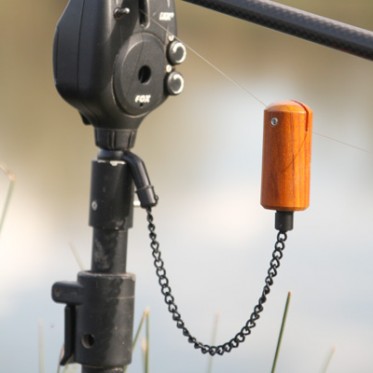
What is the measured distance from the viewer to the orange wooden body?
1.22 metres

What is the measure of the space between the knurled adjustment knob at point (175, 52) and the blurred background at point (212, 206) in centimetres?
96

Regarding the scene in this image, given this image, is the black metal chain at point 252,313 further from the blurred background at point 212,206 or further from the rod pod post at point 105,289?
the blurred background at point 212,206

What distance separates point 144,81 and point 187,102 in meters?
4.23

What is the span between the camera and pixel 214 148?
478 centimetres

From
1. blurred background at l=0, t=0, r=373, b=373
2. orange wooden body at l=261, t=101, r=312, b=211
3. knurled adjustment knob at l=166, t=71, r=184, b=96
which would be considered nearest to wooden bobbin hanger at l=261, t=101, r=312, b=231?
orange wooden body at l=261, t=101, r=312, b=211

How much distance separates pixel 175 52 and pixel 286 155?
7.2 inches

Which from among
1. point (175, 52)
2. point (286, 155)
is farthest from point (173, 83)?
point (286, 155)

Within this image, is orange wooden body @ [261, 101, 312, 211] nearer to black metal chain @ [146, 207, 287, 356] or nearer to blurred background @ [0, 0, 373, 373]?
black metal chain @ [146, 207, 287, 356]

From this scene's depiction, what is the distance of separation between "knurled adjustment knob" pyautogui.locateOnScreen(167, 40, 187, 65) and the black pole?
3.3 inches

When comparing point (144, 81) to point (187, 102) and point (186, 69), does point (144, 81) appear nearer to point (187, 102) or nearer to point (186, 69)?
point (187, 102)

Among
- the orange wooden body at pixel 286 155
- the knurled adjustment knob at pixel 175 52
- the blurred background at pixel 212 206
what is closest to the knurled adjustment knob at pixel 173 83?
the knurled adjustment knob at pixel 175 52

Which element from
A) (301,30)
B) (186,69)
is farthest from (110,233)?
(186,69)

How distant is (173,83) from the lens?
1.31m

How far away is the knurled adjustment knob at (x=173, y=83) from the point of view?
1306 mm
